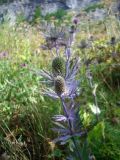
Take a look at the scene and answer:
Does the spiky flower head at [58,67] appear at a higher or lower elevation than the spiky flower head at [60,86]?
higher

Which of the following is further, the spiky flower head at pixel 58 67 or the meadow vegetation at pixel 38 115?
the meadow vegetation at pixel 38 115

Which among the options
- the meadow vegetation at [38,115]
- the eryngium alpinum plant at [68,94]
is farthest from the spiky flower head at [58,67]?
the meadow vegetation at [38,115]

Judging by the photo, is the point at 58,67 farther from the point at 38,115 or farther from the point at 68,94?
the point at 38,115

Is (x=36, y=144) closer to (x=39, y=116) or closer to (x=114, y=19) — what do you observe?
(x=39, y=116)

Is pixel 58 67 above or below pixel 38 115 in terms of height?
above

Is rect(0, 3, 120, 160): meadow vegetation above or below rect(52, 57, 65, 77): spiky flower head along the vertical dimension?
below

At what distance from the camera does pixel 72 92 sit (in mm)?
1741

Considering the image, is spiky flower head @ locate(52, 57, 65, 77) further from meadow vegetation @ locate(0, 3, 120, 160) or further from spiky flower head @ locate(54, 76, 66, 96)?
meadow vegetation @ locate(0, 3, 120, 160)

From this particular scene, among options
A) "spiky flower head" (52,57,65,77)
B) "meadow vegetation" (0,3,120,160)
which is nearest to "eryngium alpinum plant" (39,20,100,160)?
"spiky flower head" (52,57,65,77)

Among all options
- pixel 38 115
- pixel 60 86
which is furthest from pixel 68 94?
pixel 38 115

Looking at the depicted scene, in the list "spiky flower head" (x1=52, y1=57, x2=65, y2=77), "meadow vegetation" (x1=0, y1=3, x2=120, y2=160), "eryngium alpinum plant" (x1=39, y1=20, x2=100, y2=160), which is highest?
"spiky flower head" (x1=52, y1=57, x2=65, y2=77)

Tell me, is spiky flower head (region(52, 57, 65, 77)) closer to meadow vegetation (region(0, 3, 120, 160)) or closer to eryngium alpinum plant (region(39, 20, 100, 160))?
eryngium alpinum plant (region(39, 20, 100, 160))

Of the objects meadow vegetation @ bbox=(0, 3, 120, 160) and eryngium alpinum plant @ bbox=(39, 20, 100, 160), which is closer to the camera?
eryngium alpinum plant @ bbox=(39, 20, 100, 160)

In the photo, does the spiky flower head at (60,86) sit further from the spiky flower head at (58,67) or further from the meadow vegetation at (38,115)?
the meadow vegetation at (38,115)
